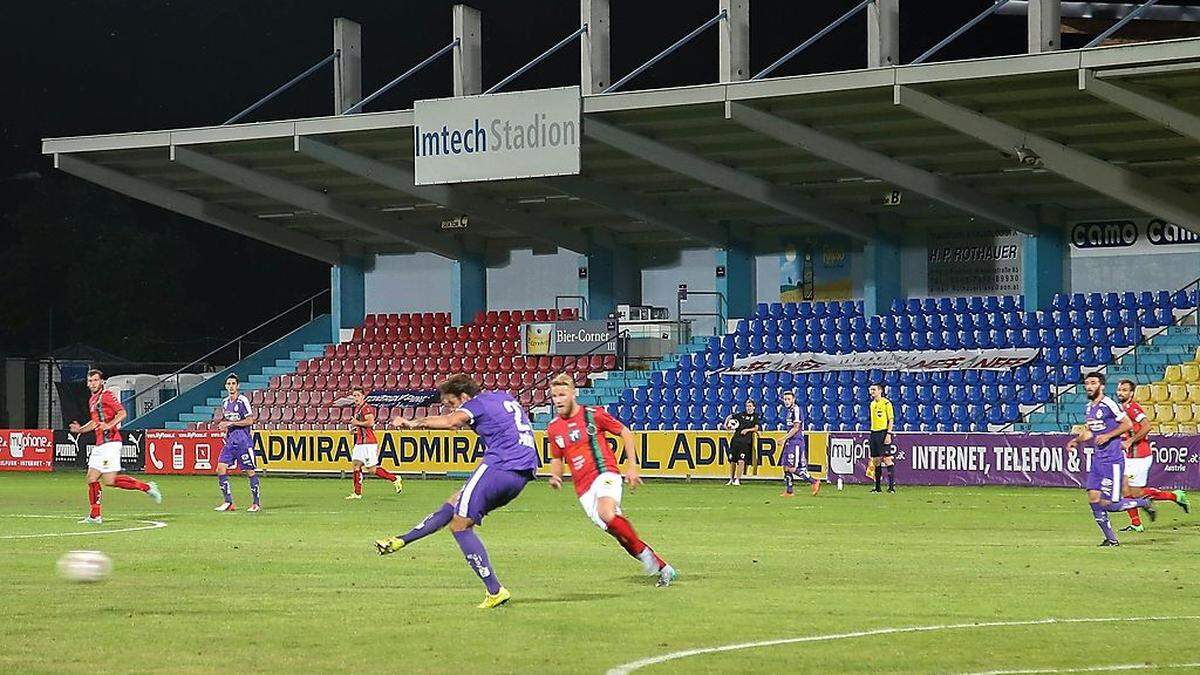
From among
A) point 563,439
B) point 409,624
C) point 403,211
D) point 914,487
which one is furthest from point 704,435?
point 409,624

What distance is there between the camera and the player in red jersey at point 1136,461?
21406 mm

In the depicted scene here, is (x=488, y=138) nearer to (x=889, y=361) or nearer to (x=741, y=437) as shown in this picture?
(x=741, y=437)

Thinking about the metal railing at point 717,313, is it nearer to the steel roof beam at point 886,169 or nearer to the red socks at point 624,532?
the steel roof beam at point 886,169

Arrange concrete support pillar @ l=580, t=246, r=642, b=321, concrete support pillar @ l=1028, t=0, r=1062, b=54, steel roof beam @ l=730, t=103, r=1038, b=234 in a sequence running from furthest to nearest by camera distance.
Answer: concrete support pillar @ l=580, t=246, r=642, b=321 → steel roof beam @ l=730, t=103, r=1038, b=234 → concrete support pillar @ l=1028, t=0, r=1062, b=54

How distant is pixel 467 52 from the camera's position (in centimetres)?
4253

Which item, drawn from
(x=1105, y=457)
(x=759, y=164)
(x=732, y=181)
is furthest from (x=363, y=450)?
(x=1105, y=457)

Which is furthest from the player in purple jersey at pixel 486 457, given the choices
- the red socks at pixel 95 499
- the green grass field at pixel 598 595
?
the red socks at pixel 95 499

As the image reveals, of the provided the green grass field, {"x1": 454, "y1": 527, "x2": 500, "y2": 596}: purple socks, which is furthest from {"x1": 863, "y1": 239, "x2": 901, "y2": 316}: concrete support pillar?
{"x1": 454, "y1": 527, "x2": 500, "y2": 596}: purple socks

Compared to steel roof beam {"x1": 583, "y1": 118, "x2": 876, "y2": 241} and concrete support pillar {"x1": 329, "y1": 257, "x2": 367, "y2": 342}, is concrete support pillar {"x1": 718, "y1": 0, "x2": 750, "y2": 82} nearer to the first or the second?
steel roof beam {"x1": 583, "y1": 118, "x2": 876, "y2": 241}

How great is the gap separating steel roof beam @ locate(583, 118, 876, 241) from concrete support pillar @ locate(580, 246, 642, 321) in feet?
22.7

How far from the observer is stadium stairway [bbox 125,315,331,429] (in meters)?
51.5

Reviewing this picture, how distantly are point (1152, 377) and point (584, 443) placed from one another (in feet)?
82.8

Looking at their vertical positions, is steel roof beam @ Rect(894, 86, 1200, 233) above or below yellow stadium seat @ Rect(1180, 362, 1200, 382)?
above

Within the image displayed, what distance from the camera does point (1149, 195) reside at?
38.0 m
